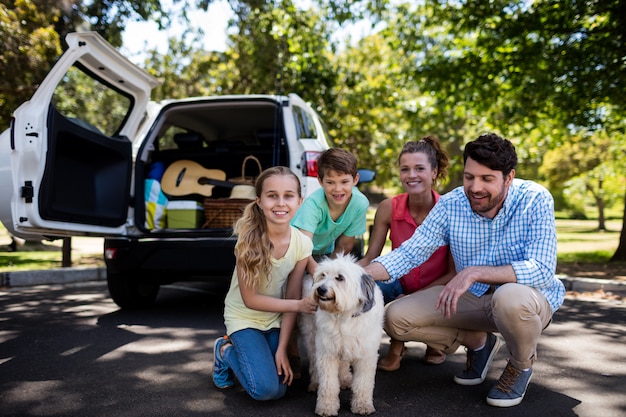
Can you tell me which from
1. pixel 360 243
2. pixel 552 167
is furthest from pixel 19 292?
pixel 552 167

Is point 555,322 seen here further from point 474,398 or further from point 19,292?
point 19,292

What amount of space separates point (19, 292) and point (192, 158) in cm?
297

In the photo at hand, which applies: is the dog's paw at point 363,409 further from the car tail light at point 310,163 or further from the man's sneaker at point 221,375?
the car tail light at point 310,163

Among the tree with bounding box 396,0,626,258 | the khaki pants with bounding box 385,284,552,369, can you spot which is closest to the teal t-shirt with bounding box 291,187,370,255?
the khaki pants with bounding box 385,284,552,369

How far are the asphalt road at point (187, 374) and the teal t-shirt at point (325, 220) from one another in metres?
1.02

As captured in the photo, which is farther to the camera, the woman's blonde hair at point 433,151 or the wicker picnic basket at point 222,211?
the wicker picnic basket at point 222,211

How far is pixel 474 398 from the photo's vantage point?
3.18 m

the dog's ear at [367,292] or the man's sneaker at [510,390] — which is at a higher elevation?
the dog's ear at [367,292]

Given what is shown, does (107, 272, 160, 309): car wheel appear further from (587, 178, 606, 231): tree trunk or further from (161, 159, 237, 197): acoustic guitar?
(587, 178, 606, 231): tree trunk

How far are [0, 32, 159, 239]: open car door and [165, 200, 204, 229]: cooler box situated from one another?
0.41m

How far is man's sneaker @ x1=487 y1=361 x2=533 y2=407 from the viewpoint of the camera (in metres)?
3.04

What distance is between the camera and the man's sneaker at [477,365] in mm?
3438

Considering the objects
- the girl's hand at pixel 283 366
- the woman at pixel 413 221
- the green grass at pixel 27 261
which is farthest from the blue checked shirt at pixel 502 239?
the green grass at pixel 27 261

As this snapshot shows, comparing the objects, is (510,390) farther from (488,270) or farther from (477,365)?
(488,270)
